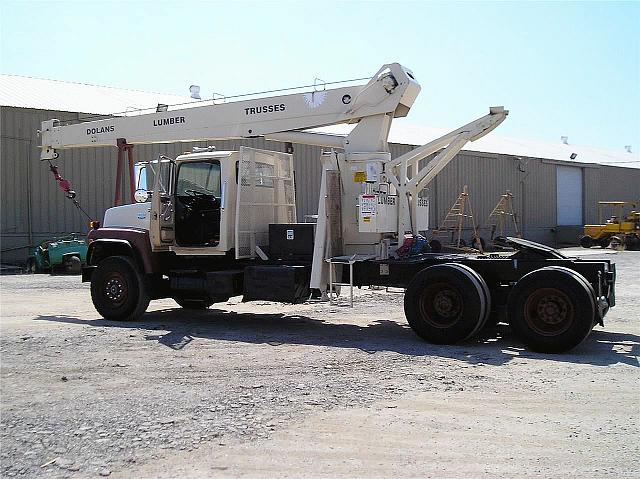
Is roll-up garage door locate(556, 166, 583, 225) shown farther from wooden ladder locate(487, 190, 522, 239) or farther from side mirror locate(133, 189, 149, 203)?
side mirror locate(133, 189, 149, 203)

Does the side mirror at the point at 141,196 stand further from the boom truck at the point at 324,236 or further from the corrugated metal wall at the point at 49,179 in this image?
the corrugated metal wall at the point at 49,179

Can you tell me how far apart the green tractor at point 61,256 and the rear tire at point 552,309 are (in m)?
16.8

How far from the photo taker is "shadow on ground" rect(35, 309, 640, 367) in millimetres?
9086

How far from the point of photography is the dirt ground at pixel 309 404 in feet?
16.6

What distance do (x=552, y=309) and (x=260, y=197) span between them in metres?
5.28

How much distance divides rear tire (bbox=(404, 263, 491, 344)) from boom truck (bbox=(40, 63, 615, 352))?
0.02 meters

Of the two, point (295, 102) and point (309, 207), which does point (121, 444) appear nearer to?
point (295, 102)

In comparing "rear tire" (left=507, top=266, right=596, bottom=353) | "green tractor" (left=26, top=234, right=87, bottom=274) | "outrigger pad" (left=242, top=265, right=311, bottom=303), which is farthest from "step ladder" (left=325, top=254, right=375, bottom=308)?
"green tractor" (left=26, top=234, right=87, bottom=274)

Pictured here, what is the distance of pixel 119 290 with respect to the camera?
12172 mm

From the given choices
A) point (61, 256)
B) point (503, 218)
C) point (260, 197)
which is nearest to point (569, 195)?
point (503, 218)

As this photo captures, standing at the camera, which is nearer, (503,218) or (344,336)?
(344,336)

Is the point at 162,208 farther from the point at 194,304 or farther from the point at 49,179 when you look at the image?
the point at 49,179

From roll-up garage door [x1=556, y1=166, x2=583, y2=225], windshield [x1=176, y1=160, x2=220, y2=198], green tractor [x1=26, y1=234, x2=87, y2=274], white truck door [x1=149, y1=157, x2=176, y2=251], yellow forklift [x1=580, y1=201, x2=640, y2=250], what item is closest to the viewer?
windshield [x1=176, y1=160, x2=220, y2=198]

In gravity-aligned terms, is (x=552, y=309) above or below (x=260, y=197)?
below
